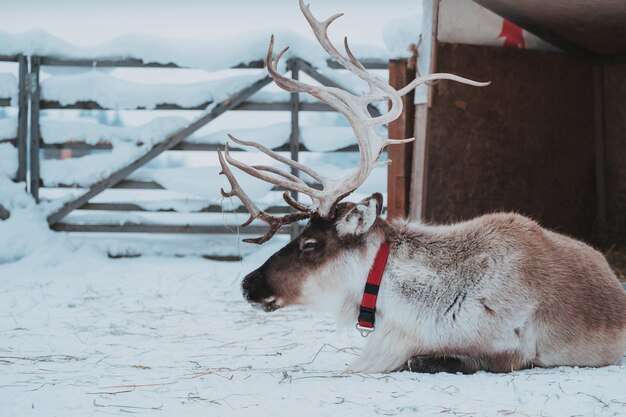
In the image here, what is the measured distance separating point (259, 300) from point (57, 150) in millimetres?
6251

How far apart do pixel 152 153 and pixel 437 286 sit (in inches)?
240

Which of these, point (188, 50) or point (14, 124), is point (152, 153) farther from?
point (14, 124)

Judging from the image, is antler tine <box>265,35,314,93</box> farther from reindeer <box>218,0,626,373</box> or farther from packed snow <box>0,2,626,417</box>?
packed snow <box>0,2,626,417</box>

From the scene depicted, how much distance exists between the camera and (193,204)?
32.1ft

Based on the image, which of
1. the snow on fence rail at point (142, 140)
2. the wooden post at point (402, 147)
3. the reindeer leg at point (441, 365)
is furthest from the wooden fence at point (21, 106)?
the reindeer leg at point (441, 365)

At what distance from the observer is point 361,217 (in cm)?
414

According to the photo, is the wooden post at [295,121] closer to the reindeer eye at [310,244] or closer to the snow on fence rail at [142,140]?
the snow on fence rail at [142,140]

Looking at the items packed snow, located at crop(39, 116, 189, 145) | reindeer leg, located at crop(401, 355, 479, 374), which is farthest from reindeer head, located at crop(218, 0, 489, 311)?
packed snow, located at crop(39, 116, 189, 145)

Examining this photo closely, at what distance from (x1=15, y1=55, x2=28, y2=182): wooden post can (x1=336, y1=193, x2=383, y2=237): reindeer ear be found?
21.4 ft

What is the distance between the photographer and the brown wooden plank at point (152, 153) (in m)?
9.54

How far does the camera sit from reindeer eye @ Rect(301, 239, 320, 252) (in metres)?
4.25

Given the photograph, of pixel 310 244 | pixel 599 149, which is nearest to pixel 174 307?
pixel 310 244

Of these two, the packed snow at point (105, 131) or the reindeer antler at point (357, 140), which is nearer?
the reindeer antler at point (357, 140)

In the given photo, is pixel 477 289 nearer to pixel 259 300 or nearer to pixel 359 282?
pixel 359 282
